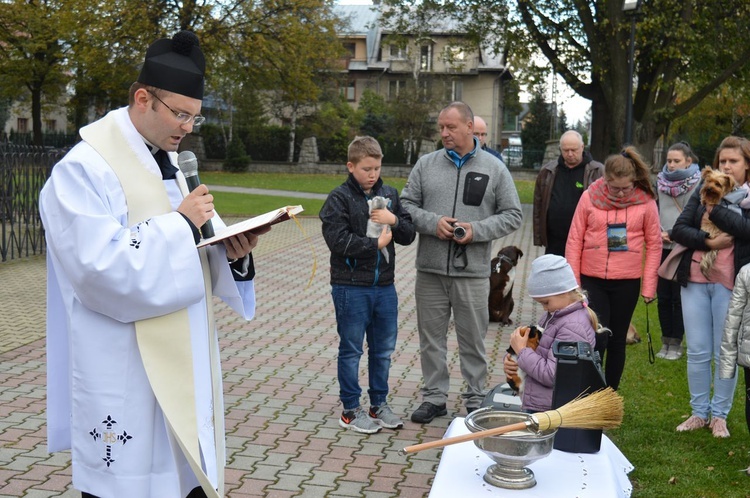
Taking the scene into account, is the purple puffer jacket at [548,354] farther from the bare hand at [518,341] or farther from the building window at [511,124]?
the building window at [511,124]

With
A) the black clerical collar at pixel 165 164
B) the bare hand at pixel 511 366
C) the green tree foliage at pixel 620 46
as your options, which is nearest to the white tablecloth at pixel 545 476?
the bare hand at pixel 511 366

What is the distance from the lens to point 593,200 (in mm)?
6637

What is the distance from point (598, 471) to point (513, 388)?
1648mm

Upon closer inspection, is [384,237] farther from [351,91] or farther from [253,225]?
[351,91]

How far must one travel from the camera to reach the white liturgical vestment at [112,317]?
2.78m

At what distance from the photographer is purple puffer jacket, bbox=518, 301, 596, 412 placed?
463 cm

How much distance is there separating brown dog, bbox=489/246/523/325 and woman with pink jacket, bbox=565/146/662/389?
3.52 meters

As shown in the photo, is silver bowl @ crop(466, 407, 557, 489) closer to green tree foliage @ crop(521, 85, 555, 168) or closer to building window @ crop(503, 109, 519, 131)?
green tree foliage @ crop(521, 85, 555, 168)

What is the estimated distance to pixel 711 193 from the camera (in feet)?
20.3

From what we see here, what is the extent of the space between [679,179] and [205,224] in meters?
6.51

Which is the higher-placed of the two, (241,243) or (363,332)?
(241,243)

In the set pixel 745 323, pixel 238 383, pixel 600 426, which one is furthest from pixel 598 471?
pixel 238 383

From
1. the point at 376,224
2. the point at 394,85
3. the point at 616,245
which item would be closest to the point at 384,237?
the point at 376,224

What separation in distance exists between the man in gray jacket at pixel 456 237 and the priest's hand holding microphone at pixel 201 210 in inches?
126
